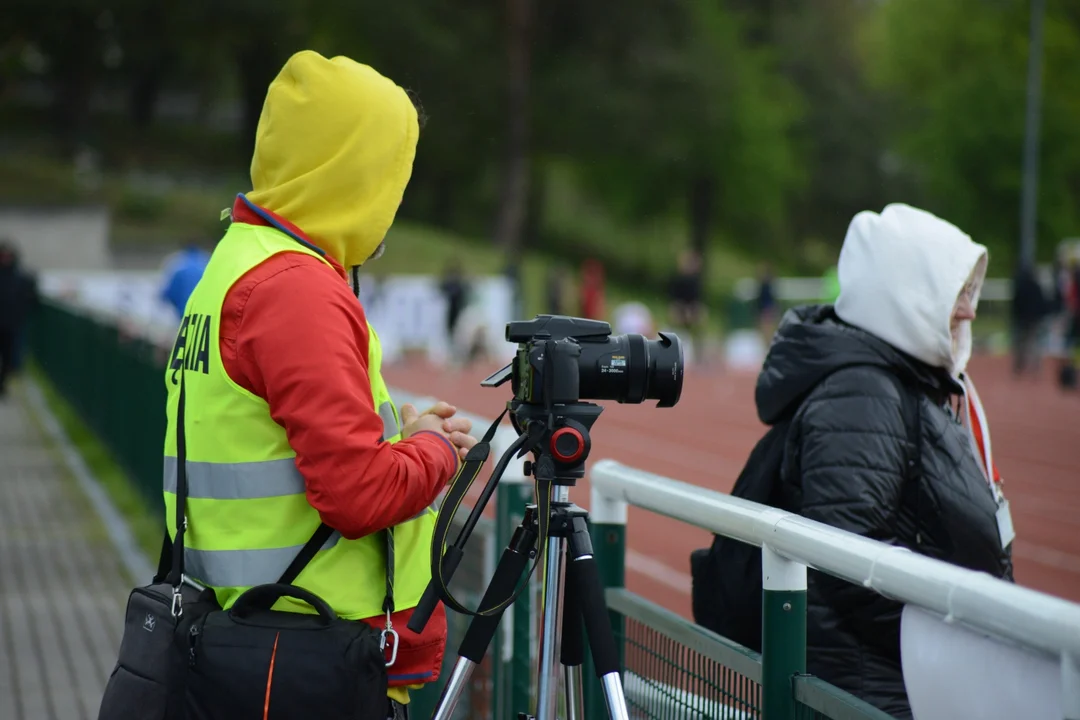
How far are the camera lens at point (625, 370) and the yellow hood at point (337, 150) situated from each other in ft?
1.45

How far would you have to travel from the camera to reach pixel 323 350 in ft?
7.53

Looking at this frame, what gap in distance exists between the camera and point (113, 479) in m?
11.2

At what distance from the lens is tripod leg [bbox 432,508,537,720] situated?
2.62 m

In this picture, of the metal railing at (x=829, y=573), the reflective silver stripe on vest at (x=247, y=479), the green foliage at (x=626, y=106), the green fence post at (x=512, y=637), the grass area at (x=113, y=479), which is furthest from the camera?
the green foliage at (x=626, y=106)

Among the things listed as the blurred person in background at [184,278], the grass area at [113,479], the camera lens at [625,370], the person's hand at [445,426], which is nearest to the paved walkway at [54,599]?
the grass area at [113,479]

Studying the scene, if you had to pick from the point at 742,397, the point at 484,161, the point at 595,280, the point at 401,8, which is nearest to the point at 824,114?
the point at 484,161

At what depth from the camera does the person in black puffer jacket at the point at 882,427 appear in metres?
2.93

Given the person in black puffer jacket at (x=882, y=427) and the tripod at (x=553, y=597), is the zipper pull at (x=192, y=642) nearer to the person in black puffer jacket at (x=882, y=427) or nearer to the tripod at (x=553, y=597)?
the tripod at (x=553, y=597)

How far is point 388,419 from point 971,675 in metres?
1.08

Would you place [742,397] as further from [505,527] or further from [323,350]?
[323,350]

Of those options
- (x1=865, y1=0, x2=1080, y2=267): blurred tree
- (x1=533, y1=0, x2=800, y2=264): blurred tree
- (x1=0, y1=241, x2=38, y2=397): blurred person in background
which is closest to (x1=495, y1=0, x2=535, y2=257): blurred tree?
(x1=533, y1=0, x2=800, y2=264): blurred tree

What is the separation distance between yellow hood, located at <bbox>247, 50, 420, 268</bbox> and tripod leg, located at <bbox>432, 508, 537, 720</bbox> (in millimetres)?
599

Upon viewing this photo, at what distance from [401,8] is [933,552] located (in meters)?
41.7

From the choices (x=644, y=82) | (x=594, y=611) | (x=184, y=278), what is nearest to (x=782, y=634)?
(x=594, y=611)
